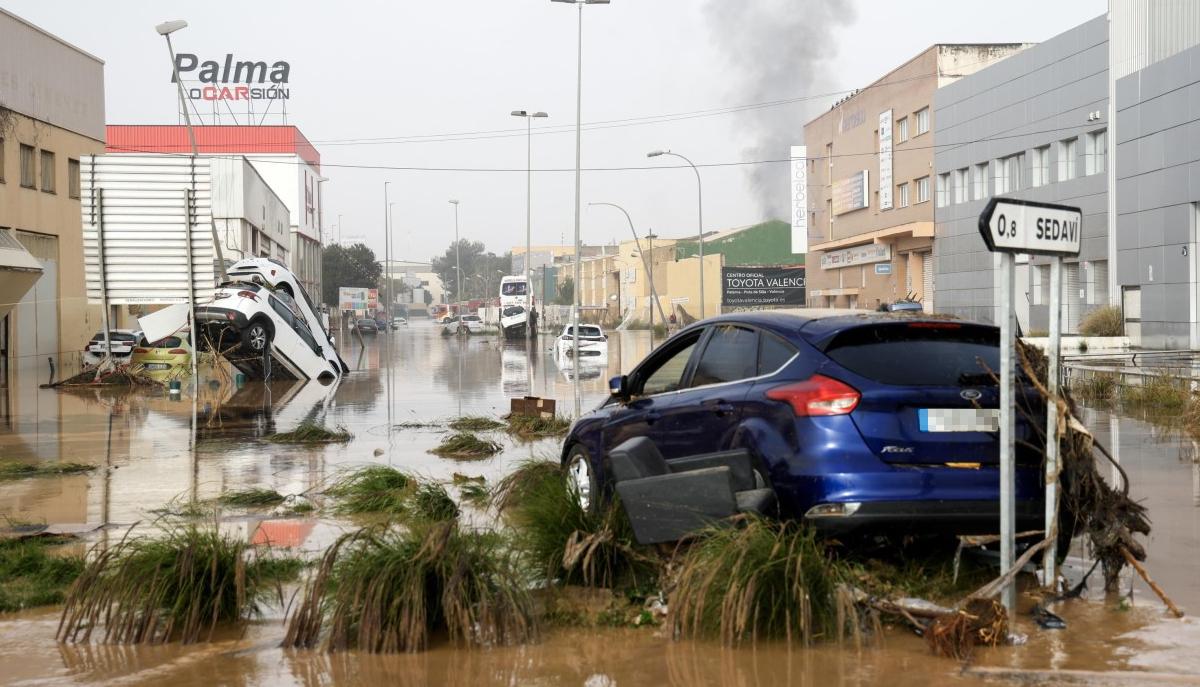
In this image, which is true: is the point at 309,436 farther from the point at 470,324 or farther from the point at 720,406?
the point at 470,324

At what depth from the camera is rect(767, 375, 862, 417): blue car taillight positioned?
6020 millimetres

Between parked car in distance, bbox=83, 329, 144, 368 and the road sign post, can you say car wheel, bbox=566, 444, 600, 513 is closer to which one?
the road sign post

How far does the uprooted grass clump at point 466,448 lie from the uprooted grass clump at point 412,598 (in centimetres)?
765

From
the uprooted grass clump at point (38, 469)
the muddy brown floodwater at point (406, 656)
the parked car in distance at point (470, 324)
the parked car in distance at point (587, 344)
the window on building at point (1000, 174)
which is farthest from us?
the parked car in distance at point (470, 324)

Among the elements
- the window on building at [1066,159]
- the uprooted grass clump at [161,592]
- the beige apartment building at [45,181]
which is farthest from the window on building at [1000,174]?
the uprooted grass clump at [161,592]

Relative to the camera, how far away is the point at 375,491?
9.58m

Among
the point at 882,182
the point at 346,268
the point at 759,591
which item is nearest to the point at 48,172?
the point at 759,591

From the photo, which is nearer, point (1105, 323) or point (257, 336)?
point (257, 336)

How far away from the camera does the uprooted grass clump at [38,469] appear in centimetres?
1198

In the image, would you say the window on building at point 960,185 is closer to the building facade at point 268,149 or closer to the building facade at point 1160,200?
the building facade at point 1160,200

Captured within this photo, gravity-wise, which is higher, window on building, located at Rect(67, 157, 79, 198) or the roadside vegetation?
window on building, located at Rect(67, 157, 79, 198)

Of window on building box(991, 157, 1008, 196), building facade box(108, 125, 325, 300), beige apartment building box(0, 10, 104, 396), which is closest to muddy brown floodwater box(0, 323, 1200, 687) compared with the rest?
beige apartment building box(0, 10, 104, 396)

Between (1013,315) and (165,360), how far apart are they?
2696 cm

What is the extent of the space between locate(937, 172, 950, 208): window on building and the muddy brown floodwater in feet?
126
